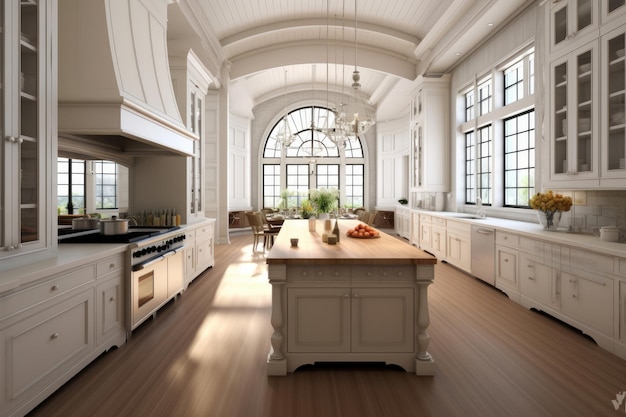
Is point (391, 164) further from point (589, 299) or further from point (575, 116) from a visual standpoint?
point (589, 299)

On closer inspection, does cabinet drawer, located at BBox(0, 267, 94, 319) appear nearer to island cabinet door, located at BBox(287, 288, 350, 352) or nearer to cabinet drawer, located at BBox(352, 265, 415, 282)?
island cabinet door, located at BBox(287, 288, 350, 352)

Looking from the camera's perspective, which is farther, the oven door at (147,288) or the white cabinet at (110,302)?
the oven door at (147,288)

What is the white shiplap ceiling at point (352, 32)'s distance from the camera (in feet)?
20.2

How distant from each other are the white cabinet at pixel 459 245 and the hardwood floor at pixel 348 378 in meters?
1.96

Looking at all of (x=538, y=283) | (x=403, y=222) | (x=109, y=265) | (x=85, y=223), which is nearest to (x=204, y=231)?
(x=85, y=223)

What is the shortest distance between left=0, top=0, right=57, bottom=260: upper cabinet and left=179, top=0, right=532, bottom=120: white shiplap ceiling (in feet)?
12.6

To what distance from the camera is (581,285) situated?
333cm

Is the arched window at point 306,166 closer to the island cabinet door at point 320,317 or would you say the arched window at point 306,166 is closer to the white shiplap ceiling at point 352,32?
the white shiplap ceiling at point 352,32

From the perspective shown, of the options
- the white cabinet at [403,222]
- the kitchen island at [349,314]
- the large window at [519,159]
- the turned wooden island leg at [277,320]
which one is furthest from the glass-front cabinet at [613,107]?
the white cabinet at [403,222]

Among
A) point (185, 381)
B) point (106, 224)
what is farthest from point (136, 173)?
point (185, 381)

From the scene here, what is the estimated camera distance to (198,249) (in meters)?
5.64

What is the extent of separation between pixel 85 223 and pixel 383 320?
11.2 feet

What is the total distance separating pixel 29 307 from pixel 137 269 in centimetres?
126

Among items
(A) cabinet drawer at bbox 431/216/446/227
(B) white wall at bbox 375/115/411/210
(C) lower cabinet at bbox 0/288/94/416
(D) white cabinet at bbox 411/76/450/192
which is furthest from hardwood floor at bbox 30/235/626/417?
(B) white wall at bbox 375/115/411/210
